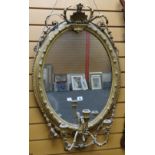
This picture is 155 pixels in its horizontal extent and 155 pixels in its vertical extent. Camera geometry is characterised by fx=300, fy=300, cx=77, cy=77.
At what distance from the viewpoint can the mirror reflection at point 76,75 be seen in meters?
1.21

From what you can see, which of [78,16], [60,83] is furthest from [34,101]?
[78,16]

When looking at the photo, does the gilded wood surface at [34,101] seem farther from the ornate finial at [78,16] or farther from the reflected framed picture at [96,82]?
the reflected framed picture at [96,82]

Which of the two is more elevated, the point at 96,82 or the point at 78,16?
the point at 78,16

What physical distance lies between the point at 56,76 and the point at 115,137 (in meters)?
0.40

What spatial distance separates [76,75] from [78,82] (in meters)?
0.03

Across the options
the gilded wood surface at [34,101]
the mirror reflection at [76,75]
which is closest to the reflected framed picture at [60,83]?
the mirror reflection at [76,75]

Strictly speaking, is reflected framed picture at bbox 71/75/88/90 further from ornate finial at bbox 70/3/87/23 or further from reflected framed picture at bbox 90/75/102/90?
ornate finial at bbox 70/3/87/23

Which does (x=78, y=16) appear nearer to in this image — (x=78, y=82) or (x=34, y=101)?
(x=78, y=82)

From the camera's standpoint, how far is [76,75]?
48.9 inches
